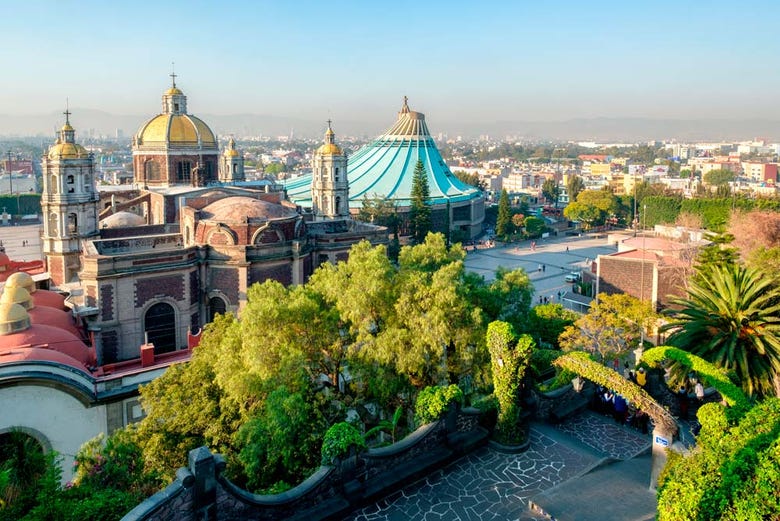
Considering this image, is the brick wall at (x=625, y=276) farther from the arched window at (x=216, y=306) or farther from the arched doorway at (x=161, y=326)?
the arched doorway at (x=161, y=326)

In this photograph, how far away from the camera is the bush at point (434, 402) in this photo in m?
9.86

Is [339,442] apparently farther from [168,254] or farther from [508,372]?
[168,254]

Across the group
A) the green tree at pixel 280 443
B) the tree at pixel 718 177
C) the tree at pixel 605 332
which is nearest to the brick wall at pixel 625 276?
the tree at pixel 605 332

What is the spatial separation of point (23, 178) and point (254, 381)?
262 ft

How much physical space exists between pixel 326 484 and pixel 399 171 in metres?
45.7

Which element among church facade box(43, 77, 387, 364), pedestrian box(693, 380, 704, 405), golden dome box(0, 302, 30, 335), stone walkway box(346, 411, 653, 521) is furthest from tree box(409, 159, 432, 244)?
stone walkway box(346, 411, 653, 521)

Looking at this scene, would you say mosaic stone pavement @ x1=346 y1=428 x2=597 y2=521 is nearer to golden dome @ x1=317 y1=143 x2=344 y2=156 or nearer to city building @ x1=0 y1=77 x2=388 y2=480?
city building @ x1=0 y1=77 x2=388 y2=480

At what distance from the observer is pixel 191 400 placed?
10984 mm

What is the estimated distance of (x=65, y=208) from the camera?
21.6 m

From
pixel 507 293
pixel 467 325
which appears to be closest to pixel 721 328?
pixel 507 293

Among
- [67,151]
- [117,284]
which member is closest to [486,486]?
[117,284]

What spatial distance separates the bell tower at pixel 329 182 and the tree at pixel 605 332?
14682 mm

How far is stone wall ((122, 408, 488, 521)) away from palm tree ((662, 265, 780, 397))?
6.03 m

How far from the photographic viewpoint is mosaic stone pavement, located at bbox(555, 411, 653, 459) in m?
10.7
